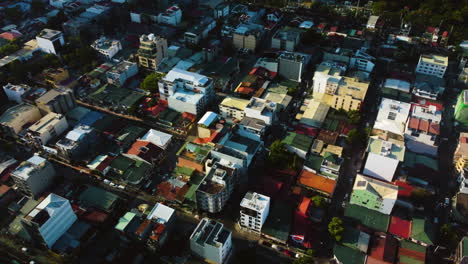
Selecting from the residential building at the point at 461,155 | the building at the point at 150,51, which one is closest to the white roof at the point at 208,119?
the building at the point at 150,51

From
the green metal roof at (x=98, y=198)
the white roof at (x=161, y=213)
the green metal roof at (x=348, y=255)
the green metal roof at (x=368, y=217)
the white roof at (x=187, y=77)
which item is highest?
the white roof at (x=187, y=77)

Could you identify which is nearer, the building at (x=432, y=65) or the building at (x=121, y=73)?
the building at (x=121, y=73)

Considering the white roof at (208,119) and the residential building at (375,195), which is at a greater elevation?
the white roof at (208,119)

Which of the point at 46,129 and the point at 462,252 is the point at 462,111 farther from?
the point at 46,129

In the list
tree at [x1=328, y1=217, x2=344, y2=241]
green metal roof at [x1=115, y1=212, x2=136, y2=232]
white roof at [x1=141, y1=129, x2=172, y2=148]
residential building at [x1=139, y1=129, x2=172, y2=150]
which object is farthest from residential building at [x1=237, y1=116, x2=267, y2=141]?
green metal roof at [x1=115, y1=212, x2=136, y2=232]

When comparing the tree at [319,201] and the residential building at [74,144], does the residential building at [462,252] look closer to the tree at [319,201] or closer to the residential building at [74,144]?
the tree at [319,201]

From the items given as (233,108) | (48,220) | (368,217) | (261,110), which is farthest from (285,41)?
(48,220)

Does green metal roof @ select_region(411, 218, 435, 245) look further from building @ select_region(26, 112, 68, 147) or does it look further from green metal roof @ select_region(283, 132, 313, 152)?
building @ select_region(26, 112, 68, 147)
